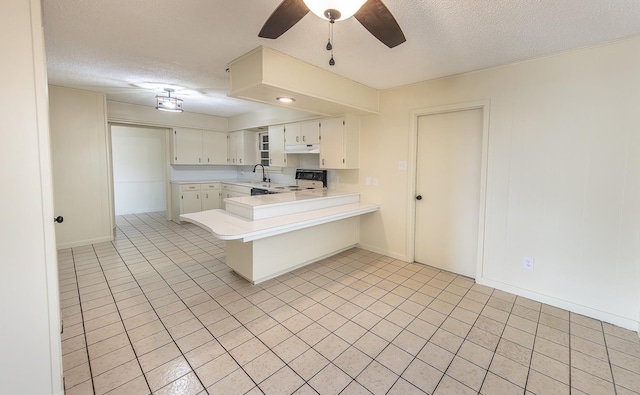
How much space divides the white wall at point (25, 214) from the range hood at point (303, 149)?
3207 mm

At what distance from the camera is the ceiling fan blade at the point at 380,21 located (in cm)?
139

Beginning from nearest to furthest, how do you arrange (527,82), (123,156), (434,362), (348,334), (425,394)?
(425,394) < (434,362) < (348,334) < (527,82) < (123,156)

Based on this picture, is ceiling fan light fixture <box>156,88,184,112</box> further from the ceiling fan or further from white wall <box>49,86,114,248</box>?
the ceiling fan

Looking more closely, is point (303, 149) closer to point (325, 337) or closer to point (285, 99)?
point (285, 99)


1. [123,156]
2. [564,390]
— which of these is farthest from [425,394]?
[123,156]

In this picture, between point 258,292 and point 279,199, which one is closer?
point 258,292

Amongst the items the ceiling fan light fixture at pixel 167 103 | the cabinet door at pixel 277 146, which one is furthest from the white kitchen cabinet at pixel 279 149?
the ceiling fan light fixture at pixel 167 103

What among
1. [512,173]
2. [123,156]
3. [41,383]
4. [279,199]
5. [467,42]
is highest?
[467,42]

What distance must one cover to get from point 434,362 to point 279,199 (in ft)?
7.33

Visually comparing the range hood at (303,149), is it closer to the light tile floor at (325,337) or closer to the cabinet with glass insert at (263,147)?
the cabinet with glass insert at (263,147)

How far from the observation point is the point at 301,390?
1.68 m

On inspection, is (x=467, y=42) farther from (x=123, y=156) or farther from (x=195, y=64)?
(x=123, y=156)

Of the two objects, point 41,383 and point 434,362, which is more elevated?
point 41,383

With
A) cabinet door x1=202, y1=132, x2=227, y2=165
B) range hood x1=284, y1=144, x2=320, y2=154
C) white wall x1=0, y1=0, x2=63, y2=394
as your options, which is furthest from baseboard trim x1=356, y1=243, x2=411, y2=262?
cabinet door x1=202, y1=132, x2=227, y2=165
